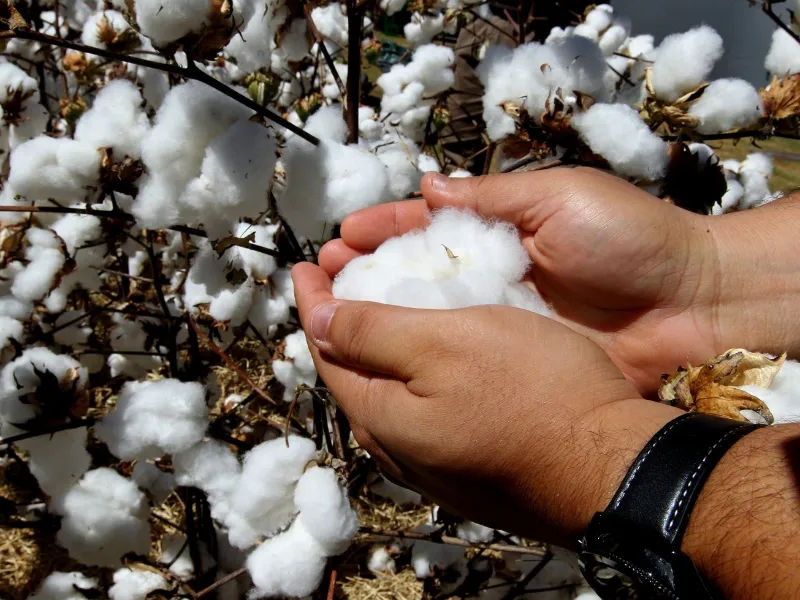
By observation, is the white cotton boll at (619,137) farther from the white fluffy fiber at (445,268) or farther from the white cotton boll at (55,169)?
the white cotton boll at (55,169)

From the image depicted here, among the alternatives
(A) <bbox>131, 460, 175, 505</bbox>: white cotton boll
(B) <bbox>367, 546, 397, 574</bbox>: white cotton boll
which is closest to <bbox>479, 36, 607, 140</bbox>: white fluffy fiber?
(A) <bbox>131, 460, 175, 505</bbox>: white cotton boll

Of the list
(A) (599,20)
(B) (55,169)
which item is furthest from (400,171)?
(A) (599,20)

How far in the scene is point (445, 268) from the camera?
110 cm

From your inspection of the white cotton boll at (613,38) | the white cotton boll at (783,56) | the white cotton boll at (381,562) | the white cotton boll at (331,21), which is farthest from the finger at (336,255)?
the white cotton boll at (331,21)

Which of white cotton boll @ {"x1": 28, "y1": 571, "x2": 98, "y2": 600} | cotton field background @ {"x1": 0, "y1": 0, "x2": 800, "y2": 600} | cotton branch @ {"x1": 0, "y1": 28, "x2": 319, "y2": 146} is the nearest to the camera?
cotton branch @ {"x1": 0, "y1": 28, "x2": 319, "y2": 146}

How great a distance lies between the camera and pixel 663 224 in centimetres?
113

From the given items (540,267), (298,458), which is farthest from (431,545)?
(540,267)

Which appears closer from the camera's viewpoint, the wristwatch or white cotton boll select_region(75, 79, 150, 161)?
the wristwatch

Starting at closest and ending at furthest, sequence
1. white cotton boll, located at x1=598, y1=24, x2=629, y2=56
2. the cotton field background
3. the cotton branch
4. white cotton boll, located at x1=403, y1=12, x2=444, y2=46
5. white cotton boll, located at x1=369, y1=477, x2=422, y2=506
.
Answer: the cotton branch → the cotton field background → white cotton boll, located at x1=369, y1=477, x2=422, y2=506 → white cotton boll, located at x1=598, y1=24, x2=629, y2=56 → white cotton boll, located at x1=403, y1=12, x2=444, y2=46

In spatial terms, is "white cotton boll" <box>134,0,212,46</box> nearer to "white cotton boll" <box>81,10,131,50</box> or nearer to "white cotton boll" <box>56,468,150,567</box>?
"white cotton boll" <box>56,468,150,567</box>

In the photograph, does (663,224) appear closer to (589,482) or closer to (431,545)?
(589,482)

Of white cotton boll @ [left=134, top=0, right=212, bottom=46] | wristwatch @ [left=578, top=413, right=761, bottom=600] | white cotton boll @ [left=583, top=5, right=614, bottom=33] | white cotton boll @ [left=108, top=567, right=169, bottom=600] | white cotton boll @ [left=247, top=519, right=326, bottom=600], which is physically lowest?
white cotton boll @ [left=108, top=567, right=169, bottom=600]

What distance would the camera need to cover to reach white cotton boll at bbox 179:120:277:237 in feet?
2.99

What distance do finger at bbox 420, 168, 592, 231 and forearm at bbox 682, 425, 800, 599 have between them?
566 mm
